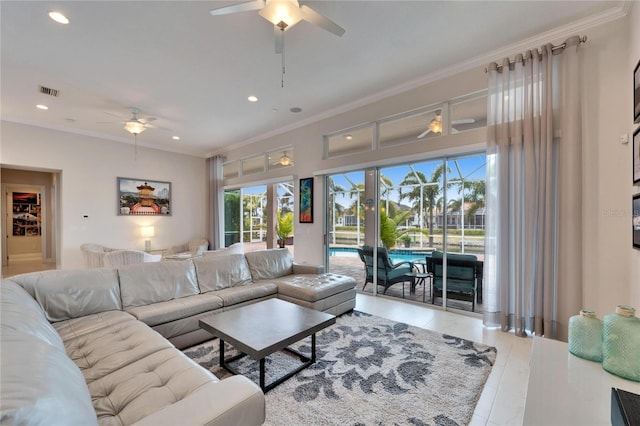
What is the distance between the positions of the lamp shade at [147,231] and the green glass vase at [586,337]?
307 inches

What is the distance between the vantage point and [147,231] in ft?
22.3

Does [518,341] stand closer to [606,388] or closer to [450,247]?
[450,247]

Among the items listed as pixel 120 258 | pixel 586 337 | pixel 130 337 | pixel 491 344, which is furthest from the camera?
pixel 120 258

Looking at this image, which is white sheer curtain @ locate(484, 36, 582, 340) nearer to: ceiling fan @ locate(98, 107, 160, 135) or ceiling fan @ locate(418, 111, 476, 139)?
ceiling fan @ locate(418, 111, 476, 139)

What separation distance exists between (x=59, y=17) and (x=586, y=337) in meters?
4.81

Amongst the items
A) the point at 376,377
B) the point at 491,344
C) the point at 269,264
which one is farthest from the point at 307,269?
the point at 491,344

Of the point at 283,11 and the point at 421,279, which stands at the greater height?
the point at 283,11

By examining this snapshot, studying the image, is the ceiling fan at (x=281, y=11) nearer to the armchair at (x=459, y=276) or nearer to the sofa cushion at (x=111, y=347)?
the sofa cushion at (x=111, y=347)

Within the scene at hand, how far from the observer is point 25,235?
845 centimetres

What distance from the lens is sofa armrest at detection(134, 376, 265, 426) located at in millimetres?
1028

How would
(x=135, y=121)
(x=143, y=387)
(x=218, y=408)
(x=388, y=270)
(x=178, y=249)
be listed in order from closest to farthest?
(x=218, y=408) < (x=143, y=387) < (x=388, y=270) < (x=135, y=121) < (x=178, y=249)

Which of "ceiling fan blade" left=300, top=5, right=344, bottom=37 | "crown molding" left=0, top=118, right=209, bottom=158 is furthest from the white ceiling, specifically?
"ceiling fan blade" left=300, top=5, right=344, bottom=37

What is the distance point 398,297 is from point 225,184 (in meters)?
5.50

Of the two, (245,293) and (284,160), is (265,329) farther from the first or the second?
(284,160)
